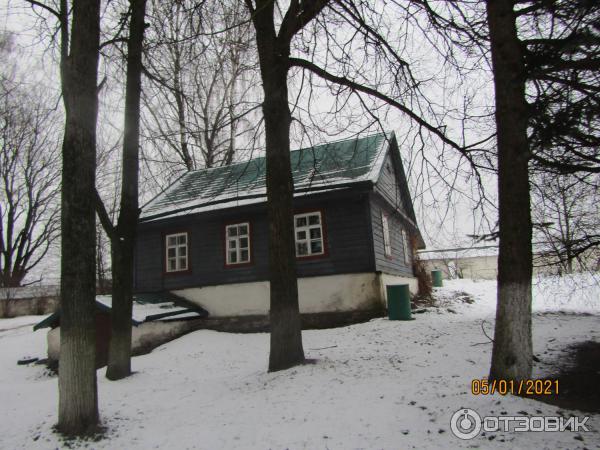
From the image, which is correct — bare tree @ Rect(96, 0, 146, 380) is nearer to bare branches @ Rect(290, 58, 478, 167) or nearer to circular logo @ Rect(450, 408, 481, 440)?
bare branches @ Rect(290, 58, 478, 167)

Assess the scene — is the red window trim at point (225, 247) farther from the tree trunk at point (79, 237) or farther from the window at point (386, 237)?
the tree trunk at point (79, 237)

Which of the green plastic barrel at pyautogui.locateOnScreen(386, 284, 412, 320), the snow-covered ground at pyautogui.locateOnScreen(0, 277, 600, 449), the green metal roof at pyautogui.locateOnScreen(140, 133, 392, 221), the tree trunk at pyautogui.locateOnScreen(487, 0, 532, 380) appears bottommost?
the snow-covered ground at pyautogui.locateOnScreen(0, 277, 600, 449)

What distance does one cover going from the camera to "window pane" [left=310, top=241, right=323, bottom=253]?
12.8 meters

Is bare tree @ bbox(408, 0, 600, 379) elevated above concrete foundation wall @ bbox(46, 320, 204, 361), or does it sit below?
above

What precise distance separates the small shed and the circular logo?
363 inches

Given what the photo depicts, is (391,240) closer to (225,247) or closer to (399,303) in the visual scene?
(399,303)

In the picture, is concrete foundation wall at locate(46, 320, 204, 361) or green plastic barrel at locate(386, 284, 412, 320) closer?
green plastic barrel at locate(386, 284, 412, 320)

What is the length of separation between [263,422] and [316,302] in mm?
7885

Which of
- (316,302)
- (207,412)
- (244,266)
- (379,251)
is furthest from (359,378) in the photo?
(244,266)

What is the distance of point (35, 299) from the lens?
26.2 metres

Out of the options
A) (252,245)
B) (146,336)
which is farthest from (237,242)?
(146,336)

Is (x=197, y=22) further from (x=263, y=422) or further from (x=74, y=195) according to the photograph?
(x=263, y=422)

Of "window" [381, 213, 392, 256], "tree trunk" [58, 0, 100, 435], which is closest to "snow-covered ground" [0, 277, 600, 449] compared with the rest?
"tree trunk" [58, 0, 100, 435]

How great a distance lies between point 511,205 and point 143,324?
10.7 metres
